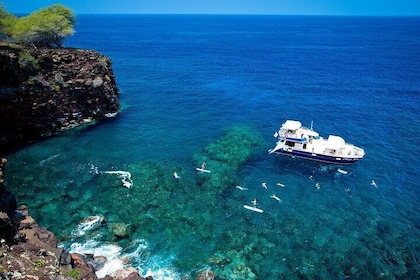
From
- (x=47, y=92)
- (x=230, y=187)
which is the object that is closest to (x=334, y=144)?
(x=230, y=187)

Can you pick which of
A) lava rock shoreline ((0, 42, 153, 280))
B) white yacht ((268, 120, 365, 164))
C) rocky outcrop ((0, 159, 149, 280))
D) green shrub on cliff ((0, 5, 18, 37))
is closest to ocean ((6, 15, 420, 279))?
white yacht ((268, 120, 365, 164))

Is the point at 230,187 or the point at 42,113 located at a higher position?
the point at 42,113

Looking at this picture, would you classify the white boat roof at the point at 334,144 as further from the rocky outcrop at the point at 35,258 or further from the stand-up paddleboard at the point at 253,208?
the rocky outcrop at the point at 35,258

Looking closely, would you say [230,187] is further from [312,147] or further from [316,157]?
[312,147]

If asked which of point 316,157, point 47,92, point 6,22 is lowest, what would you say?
point 316,157

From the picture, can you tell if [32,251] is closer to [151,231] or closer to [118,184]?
[151,231]

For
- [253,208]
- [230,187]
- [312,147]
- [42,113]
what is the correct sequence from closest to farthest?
[253,208] < [230,187] < [312,147] < [42,113]

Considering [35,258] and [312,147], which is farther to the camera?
[312,147]
